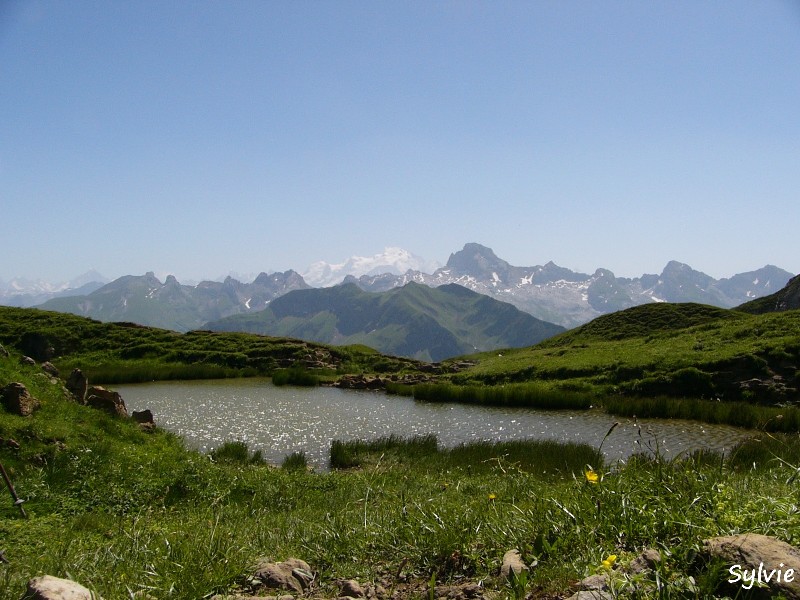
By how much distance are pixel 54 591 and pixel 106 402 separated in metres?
17.6

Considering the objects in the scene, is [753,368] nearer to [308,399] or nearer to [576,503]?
[308,399]

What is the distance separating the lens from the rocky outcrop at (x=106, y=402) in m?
20.0

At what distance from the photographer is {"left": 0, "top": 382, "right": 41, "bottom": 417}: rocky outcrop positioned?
1517cm

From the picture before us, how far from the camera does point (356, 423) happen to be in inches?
1102

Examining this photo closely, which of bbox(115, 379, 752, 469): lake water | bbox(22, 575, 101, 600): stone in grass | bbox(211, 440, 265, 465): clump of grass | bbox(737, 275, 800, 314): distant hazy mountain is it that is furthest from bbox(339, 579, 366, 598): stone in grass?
bbox(737, 275, 800, 314): distant hazy mountain

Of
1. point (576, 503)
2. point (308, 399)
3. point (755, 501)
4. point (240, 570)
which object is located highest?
point (755, 501)

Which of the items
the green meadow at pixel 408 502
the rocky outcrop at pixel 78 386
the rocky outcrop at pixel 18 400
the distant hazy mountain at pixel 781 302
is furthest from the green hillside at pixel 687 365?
the rocky outcrop at pixel 18 400

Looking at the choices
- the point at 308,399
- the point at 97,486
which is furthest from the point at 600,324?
the point at 97,486

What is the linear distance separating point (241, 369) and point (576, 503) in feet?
165

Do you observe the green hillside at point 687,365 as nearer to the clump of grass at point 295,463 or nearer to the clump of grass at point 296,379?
the clump of grass at point 296,379

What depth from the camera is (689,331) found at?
4641 cm

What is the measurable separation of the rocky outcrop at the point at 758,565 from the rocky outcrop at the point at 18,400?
17483 millimetres

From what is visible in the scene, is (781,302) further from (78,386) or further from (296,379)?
(78,386)

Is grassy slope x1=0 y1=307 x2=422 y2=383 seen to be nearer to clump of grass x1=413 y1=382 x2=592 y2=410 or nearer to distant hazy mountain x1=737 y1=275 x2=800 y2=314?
clump of grass x1=413 y1=382 x2=592 y2=410
